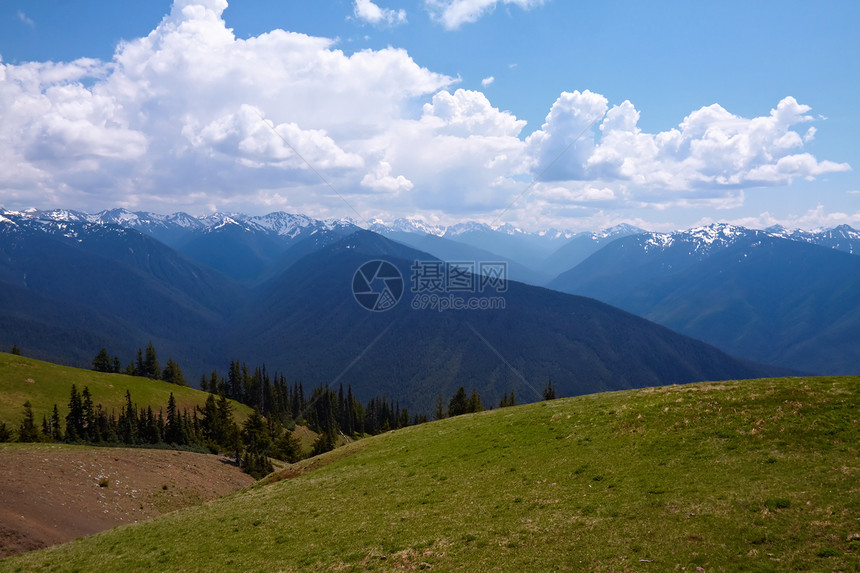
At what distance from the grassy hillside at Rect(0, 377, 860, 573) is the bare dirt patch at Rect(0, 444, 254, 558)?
A: 274 inches

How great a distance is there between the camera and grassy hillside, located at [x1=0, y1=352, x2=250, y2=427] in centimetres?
8831

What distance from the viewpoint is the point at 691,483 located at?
20859 mm

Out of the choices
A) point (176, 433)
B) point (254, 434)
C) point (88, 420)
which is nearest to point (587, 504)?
point (254, 434)

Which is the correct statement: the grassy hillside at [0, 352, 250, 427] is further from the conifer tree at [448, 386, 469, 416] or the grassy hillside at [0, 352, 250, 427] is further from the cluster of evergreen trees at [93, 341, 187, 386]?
the conifer tree at [448, 386, 469, 416]

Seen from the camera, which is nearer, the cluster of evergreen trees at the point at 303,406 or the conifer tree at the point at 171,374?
the conifer tree at the point at 171,374

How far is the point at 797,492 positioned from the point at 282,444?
79.3 meters

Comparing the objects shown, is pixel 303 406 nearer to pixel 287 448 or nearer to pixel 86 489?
pixel 287 448

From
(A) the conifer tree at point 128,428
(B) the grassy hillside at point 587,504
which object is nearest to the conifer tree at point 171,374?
(A) the conifer tree at point 128,428

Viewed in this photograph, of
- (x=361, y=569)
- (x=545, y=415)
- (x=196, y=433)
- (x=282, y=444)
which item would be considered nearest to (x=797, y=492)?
(x=361, y=569)

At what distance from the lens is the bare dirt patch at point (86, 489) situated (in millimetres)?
31917

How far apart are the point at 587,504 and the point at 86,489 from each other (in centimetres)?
4501

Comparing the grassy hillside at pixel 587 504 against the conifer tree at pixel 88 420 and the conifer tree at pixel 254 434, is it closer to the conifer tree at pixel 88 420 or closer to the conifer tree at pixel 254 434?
the conifer tree at pixel 254 434

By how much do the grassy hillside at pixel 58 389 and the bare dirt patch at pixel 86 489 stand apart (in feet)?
155

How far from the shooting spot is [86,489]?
40.8m
